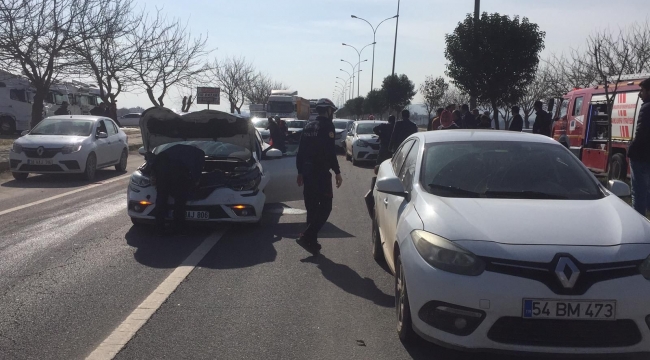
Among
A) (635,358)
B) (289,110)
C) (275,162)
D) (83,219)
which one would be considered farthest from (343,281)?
(289,110)

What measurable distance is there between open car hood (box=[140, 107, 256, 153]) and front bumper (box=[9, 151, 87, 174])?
6.26m

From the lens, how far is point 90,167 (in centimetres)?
1661

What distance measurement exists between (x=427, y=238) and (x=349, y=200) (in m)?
8.78

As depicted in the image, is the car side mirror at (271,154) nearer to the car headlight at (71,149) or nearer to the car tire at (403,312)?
the car tire at (403,312)

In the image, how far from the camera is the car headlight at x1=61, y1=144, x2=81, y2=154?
1596cm

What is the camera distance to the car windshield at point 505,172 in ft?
17.8

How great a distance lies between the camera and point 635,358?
4.40 meters

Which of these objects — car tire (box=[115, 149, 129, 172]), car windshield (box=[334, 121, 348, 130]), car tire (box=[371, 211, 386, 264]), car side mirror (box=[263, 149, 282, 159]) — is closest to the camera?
car tire (box=[371, 211, 386, 264])

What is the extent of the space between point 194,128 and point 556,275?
7339 millimetres

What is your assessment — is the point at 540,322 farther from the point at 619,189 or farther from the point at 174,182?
the point at 174,182

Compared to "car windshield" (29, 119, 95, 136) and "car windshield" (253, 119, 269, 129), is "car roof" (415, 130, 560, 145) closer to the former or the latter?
"car windshield" (29, 119, 95, 136)

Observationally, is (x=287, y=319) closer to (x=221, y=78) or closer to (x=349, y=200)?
(x=349, y=200)

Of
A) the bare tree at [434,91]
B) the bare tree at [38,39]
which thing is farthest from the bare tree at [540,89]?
the bare tree at [38,39]

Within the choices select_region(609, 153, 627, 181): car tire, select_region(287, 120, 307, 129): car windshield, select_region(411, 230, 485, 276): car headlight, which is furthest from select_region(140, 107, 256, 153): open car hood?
select_region(287, 120, 307, 129): car windshield
